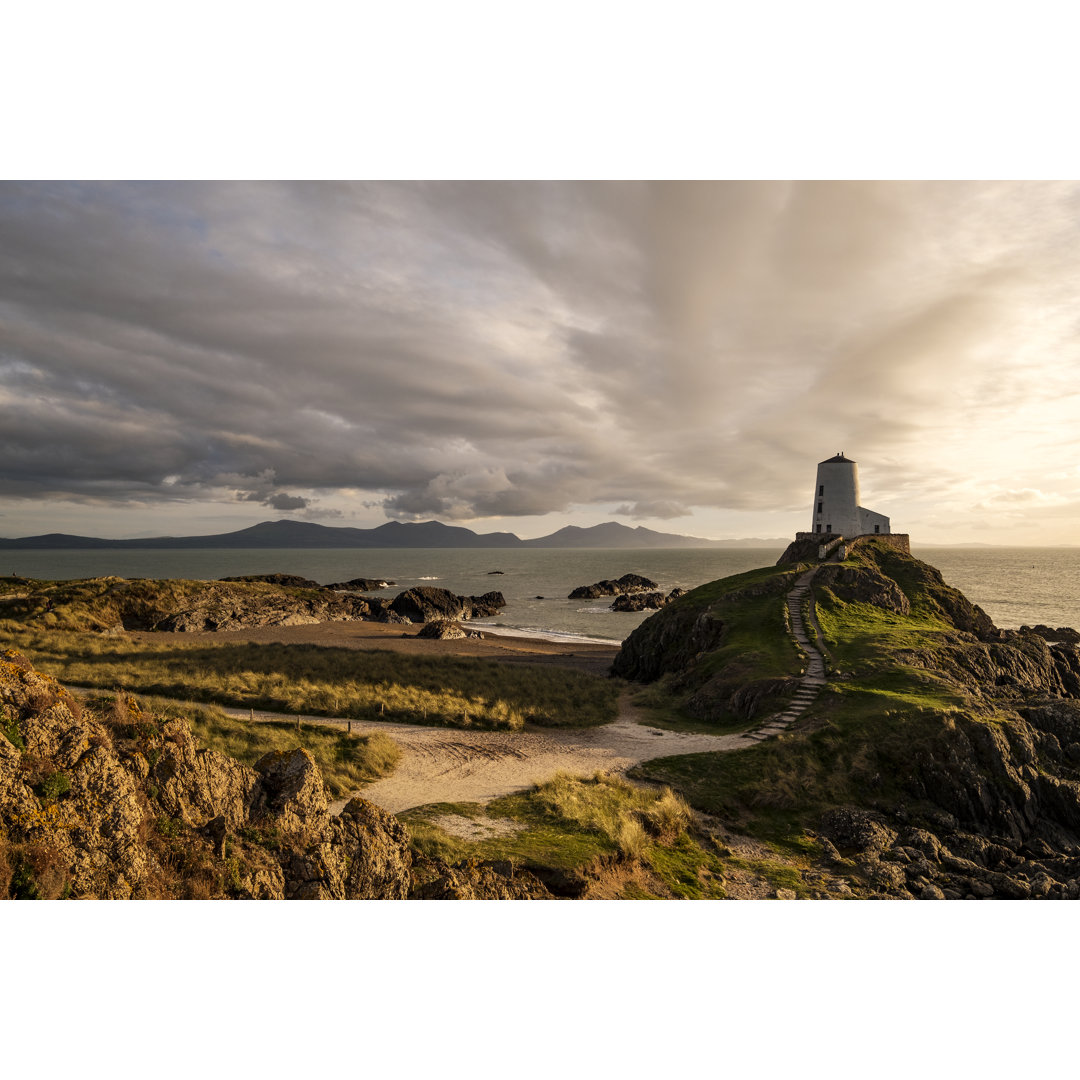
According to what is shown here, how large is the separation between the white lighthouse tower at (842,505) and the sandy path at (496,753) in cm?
3540

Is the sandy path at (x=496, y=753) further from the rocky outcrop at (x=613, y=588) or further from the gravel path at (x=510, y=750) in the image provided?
the rocky outcrop at (x=613, y=588)

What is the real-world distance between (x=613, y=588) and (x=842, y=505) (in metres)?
63.3

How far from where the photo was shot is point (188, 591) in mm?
58719

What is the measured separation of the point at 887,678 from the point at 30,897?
87.3ft

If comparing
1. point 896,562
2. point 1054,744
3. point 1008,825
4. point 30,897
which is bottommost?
point 1008,825

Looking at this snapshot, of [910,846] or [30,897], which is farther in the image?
[910,846]

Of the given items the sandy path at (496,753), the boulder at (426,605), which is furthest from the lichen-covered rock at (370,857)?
the boulder at (426,605)

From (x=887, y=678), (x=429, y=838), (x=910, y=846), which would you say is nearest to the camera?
(x=429, y=838)

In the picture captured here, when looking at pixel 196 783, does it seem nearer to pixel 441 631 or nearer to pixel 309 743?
pixel 309 743

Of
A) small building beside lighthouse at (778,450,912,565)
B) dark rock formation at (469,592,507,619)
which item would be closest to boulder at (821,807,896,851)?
small building beside lighthouse at (778,450,912,565)

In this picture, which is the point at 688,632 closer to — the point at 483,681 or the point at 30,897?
the point at 483,681

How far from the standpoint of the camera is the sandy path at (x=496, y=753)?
15.5 meters

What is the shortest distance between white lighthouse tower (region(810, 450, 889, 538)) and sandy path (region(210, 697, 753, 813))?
35.4 meters

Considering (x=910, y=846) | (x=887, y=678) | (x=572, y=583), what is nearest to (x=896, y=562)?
(x=887, y=678)
